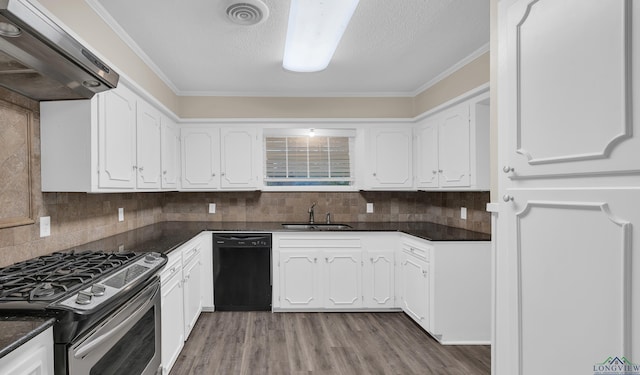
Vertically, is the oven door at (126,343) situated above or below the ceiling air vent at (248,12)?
below

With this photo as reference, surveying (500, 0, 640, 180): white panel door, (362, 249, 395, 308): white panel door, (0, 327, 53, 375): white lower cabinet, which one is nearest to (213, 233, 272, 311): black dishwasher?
(362, 249, 395, 308): white panel door

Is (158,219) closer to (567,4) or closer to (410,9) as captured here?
(410,9)

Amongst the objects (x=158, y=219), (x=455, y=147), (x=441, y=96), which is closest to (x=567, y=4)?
(x=455, y=147)

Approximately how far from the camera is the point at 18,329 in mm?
940

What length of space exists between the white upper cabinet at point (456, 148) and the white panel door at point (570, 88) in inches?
57.6

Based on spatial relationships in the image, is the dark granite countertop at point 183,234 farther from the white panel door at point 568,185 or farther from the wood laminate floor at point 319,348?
the white panel door at point 568,185

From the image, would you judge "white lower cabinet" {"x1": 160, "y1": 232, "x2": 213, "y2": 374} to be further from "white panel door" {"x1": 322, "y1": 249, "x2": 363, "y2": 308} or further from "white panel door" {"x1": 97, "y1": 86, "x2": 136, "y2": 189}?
"white panel door" {"x1": 322, "y1": 249, "x2": 363, "y2": 308}

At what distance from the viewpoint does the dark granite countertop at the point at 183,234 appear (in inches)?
85.1

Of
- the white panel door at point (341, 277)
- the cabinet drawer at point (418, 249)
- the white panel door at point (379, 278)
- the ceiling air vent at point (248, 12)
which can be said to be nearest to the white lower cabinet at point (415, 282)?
the cabinet drawer at point (418, 249)

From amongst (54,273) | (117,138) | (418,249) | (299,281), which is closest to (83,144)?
(117,138)

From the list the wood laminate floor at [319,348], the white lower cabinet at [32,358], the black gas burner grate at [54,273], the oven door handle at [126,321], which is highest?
the black gas burner grate at [54,273]

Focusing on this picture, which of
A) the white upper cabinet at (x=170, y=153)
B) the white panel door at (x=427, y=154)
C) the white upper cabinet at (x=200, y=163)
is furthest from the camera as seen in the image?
the white upper cabinet at (x=200, y=163)

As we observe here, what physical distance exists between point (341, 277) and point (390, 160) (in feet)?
4.80

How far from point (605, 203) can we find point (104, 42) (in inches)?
106
